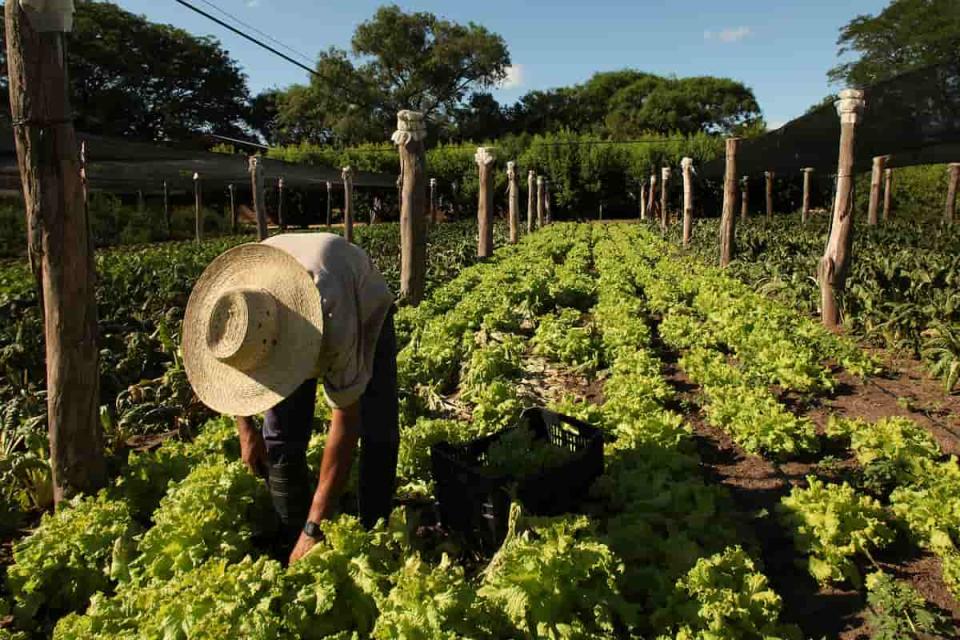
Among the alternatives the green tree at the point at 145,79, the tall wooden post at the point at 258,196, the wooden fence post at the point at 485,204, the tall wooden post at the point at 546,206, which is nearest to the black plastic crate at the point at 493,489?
the tall wooden post at the point at 258,196

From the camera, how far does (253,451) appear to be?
3844 mm

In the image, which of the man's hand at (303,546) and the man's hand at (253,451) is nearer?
the man's hand at (303,546)

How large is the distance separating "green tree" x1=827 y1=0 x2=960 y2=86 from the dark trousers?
170 ft

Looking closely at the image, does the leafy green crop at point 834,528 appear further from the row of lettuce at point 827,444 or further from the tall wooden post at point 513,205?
the tall wooden post at point 513,205

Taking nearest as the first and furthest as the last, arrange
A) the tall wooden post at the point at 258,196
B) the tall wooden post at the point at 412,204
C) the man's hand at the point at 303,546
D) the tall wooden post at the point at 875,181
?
1. the man's hand at the point at 303,546
2. the tall wooden post at the point at 412,204
3. the tall wooden post at the point at 258,196
4. the tall wooden post at the point at 875,181

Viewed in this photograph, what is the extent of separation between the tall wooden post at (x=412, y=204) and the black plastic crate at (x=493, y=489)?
20.0ft

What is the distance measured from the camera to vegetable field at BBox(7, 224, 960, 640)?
2.76 m

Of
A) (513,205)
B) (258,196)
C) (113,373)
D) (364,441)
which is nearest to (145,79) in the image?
(513,205)

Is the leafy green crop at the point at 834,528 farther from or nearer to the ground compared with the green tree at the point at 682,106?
nearer to the ground

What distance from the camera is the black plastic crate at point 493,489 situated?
138 inches

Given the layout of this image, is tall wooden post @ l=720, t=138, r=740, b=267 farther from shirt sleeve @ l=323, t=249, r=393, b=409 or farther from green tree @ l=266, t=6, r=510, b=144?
green tree @ l=266, t=6, r=510, b=144

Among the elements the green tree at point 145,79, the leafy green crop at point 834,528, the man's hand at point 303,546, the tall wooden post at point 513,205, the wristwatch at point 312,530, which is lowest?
the leafy green crop at point 834,528

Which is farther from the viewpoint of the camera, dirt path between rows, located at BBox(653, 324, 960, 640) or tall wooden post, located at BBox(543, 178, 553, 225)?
tall wooden post, located at BBox(543, 178, 553, 225)

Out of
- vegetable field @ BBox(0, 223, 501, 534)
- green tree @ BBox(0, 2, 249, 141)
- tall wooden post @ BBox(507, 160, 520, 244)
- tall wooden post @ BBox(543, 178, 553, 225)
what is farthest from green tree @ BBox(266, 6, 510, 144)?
vegetable field @ BBox(0, 223, 501, 534)
